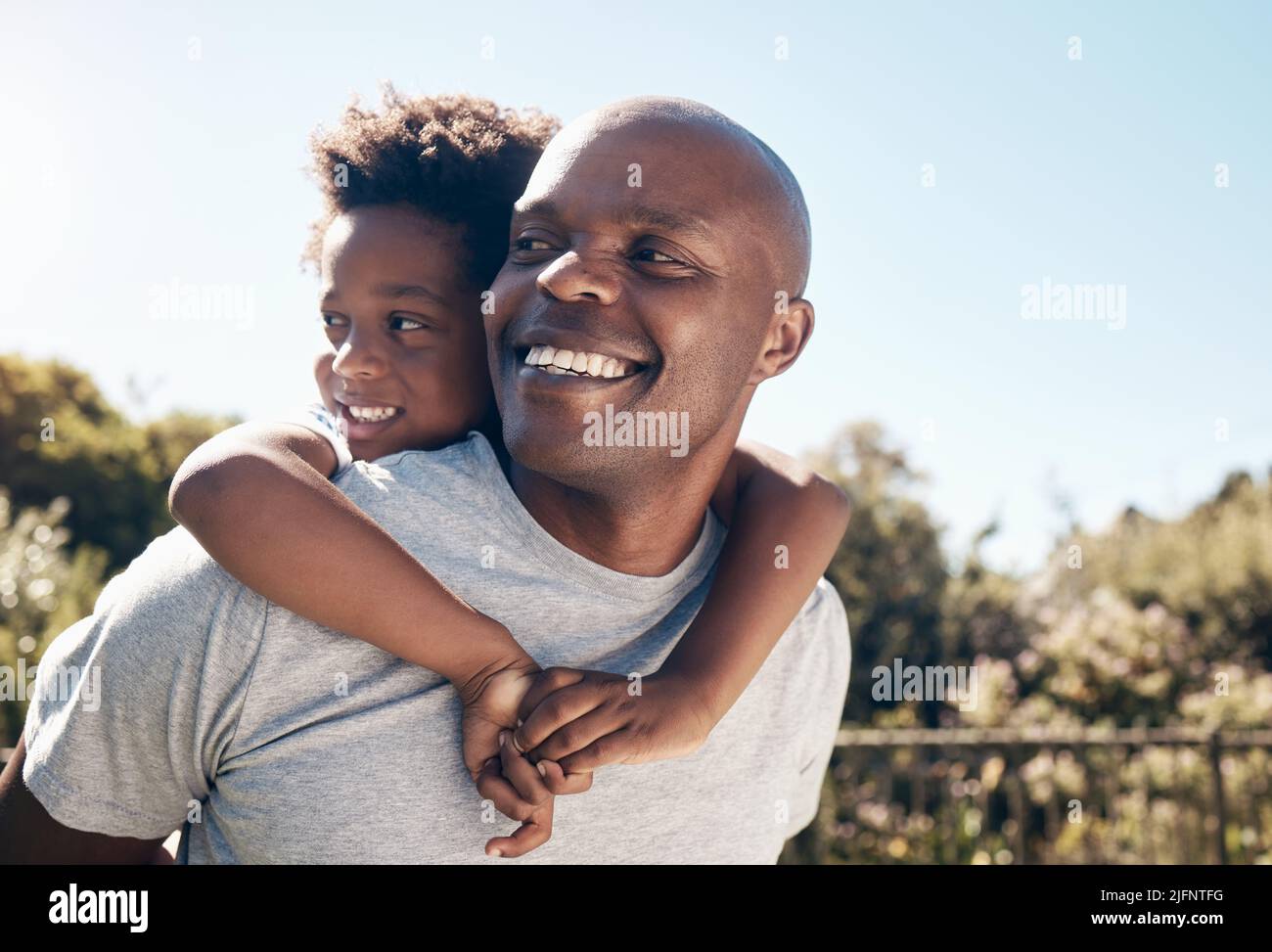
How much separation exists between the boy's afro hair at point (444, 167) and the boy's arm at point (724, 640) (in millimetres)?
697

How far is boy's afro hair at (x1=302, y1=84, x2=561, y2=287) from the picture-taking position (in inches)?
85.0

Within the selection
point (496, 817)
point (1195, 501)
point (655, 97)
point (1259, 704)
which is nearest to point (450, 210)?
point (655, 97)

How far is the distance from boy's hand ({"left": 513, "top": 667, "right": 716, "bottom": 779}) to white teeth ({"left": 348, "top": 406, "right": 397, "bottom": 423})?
837 millimetres

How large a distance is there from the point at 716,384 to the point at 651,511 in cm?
25

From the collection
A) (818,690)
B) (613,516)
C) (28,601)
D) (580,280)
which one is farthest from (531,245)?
(28,601)

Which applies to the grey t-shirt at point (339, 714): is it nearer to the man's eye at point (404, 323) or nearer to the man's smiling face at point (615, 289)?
the man's smiling face at point (615, 289)

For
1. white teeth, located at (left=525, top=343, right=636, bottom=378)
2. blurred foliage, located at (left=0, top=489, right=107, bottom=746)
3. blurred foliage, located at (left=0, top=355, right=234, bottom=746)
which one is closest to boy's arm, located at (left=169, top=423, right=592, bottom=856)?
white teeth, located at (left=525, top=343, right=636, bottom=378)

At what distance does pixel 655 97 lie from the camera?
6.08ft

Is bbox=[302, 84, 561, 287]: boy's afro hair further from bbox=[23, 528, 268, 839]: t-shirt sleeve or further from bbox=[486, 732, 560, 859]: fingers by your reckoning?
bbox=[486, 732, 560, 859]: fingers

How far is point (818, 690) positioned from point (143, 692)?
127cm

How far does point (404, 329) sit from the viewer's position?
2.23 m

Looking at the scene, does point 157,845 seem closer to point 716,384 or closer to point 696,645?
point 696,645

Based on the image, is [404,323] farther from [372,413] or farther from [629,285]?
[629,285]

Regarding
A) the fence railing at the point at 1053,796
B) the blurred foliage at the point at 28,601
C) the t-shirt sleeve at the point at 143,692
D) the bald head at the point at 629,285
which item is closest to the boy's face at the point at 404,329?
the bald head at the point at 629,285
